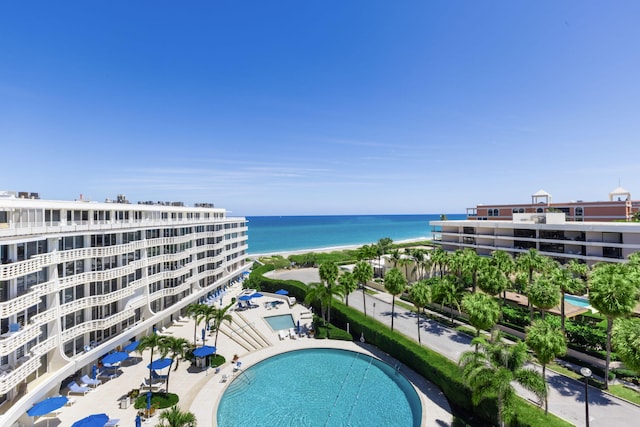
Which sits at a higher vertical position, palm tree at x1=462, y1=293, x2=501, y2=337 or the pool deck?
palm tree at x1=462, y1=293, x2=501, y2=337

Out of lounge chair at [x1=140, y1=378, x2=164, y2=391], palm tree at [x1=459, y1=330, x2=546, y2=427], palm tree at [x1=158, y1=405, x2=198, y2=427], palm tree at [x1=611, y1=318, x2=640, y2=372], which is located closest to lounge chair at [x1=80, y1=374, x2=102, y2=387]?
lounge chair at [x1=140, y1=378, x2=164, y2=391]

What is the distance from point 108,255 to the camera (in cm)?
3169

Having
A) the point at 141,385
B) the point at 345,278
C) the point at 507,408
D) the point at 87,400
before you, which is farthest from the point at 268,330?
the point at 507,408

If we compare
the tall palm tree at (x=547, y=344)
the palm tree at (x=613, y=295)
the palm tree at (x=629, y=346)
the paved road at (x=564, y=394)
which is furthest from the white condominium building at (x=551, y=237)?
the tall palm tree at (x=547, y=344)

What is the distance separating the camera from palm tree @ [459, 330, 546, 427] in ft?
66.9

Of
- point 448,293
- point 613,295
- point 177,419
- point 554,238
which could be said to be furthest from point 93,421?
point 554,238

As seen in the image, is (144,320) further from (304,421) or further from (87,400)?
(304,421)

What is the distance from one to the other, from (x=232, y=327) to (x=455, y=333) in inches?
1147

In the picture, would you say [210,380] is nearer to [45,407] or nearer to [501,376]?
[45,407]

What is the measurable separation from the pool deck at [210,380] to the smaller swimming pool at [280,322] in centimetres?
108

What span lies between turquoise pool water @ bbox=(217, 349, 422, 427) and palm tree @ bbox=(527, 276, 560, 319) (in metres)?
15.9

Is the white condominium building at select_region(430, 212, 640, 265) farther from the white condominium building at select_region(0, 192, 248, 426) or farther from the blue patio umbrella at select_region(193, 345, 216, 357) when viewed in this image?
the blue patio umbrella at select_region(193, 345, 216, 357)

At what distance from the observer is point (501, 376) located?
20344mm

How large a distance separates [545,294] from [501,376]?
1678cm
